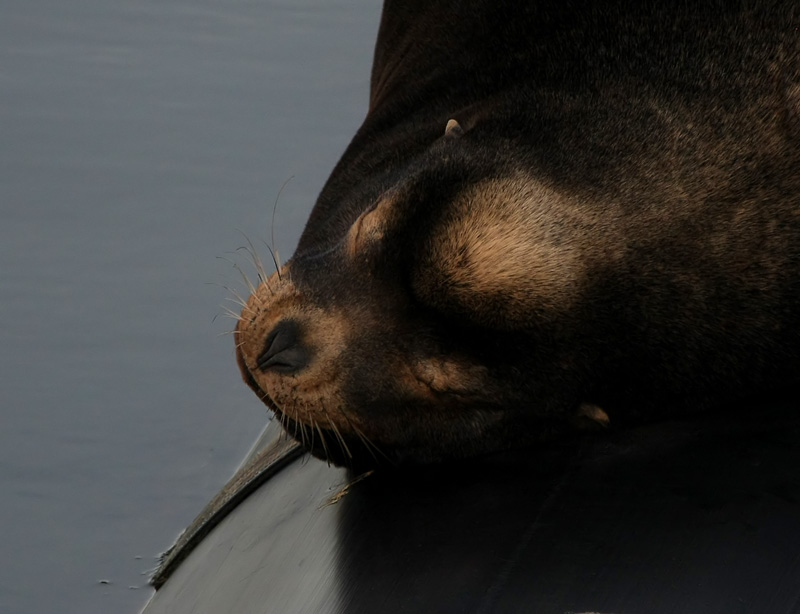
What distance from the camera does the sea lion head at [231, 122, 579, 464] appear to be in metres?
2.22

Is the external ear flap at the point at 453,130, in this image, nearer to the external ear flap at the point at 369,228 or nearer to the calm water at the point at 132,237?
the external ear flap at the point at 369,228

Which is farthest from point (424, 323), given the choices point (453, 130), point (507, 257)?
point (453, 130)

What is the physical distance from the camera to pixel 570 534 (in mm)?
1905

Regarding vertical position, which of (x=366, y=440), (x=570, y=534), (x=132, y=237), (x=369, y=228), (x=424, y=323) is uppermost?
(x=132, y=237)

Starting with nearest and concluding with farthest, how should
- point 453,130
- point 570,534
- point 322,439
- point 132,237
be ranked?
point 570,534 < point 322,439 < point 453,130 < point 132,237

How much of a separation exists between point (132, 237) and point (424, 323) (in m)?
3.00

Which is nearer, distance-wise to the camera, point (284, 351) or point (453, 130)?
point (284, 351)

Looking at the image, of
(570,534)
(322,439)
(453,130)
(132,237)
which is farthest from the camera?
(132,237)

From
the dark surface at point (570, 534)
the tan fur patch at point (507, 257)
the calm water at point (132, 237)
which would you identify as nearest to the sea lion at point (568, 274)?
the tan fur patch at point (507, 257)

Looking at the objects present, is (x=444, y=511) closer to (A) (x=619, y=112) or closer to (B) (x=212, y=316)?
(A) (x=619, y=112)

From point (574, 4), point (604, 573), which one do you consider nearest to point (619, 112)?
point (574, 4)

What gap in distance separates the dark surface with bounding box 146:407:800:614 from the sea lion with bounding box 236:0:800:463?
4.1 inches

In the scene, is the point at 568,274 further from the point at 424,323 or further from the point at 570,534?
the point at 570,534

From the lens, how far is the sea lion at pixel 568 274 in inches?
87.7
